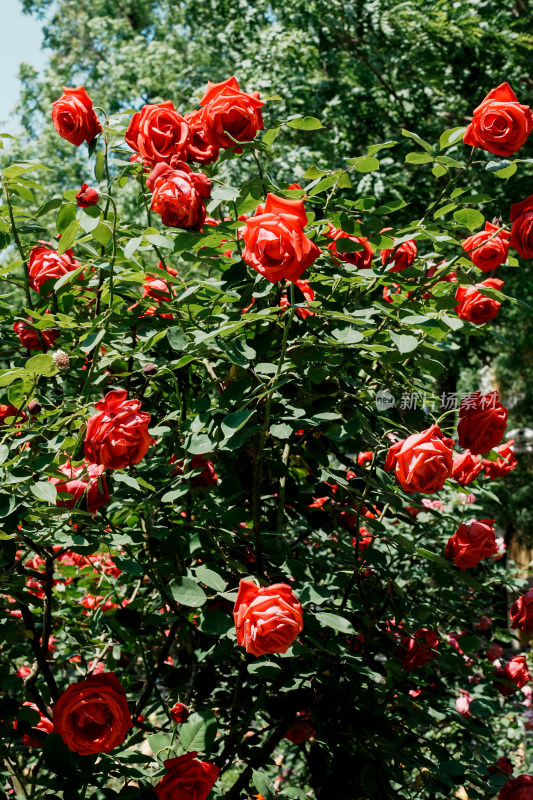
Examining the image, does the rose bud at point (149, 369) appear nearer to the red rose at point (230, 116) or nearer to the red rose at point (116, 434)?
the red rose at point (116, 434)

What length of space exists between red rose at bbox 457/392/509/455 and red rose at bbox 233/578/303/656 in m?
0.66

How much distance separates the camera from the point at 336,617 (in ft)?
4.66

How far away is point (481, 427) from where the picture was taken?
1606 mm

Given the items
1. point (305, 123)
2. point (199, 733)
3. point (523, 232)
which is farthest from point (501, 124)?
point (199, 733)

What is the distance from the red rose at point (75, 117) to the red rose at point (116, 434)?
2.09 feet

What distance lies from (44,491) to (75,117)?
33.0 inches

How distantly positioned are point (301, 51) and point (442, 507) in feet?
18.5

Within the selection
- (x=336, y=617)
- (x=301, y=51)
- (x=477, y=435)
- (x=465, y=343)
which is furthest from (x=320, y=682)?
(x=301, y=51)

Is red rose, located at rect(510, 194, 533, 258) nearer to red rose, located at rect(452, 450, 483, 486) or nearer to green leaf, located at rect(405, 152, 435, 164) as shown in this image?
green leaf, located at rect(405, 152, 435, 164)

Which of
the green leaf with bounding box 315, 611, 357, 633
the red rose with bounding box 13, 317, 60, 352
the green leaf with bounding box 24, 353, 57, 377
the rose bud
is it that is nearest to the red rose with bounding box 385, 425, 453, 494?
the green leaf with bounding box 315, 611, 357, 633

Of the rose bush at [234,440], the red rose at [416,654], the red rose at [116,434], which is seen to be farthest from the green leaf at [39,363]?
the red rose at [416,654]

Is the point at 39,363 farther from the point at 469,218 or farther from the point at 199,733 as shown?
the point at 469,218

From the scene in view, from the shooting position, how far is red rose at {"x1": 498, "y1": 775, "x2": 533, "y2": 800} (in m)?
1.72

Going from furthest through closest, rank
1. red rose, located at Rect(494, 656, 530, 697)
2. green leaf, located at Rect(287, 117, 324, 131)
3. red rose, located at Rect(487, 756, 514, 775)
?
red rose, located at Rect(494, 656, 530, 697), red rose, located at Rect(487, 756, 514, 775), green leaf, located at Rect(287, 117, 324, 131)
